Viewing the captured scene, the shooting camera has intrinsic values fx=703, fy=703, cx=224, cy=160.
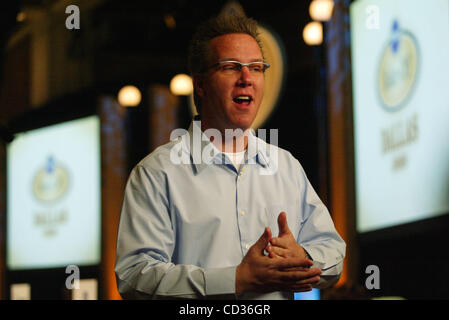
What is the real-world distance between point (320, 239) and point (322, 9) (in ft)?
11.9

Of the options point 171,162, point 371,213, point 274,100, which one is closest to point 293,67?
point 274,100

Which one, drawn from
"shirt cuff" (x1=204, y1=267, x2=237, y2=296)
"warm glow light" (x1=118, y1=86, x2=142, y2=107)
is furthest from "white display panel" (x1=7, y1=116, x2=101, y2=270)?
"shirt cuff" (x1=204, y1=267, x2=237, y2=296)

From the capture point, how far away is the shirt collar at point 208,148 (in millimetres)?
1766

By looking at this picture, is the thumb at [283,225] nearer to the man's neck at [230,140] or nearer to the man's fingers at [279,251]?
the man's fingers at [279,251]

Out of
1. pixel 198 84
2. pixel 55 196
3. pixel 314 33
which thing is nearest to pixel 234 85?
pixel 198 84

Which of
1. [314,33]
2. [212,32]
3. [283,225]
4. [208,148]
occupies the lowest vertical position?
[283,225]

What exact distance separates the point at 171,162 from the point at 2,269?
7025 millimetres

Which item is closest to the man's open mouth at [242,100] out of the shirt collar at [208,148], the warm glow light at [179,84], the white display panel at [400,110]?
the shirt collar at [208,148]

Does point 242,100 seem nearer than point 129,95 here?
Yes

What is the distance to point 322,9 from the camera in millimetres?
5098

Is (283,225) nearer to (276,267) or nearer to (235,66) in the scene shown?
(276,267)

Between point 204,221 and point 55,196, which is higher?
point 55,196

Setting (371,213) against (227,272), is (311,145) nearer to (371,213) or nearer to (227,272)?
(371,213)

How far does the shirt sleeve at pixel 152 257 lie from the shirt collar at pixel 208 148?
0.12 meters
